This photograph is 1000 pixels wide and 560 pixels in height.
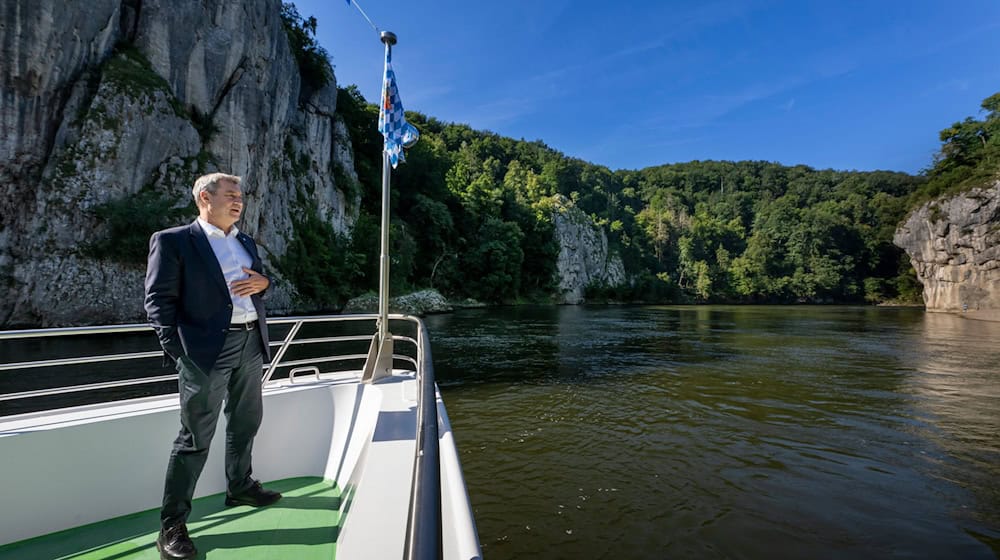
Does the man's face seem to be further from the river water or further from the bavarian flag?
the river water

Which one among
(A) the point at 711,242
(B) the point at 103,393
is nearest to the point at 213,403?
(B) the point at 103,393

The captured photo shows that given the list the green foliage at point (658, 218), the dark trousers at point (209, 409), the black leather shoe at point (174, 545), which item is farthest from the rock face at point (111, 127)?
the black leather shoe at point (174, 545)

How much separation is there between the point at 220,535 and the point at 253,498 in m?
0.27

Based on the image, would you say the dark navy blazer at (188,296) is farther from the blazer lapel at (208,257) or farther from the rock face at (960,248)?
the rock face at (960,248)

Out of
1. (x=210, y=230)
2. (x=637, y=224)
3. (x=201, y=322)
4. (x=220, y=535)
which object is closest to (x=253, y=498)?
(x=220, y=535)

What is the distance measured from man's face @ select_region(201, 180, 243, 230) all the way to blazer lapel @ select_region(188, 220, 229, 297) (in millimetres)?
117

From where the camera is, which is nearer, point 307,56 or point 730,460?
point 730,460

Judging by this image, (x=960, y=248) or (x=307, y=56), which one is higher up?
(x=307, y=56)

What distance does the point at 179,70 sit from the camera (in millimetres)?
Answer: 23094

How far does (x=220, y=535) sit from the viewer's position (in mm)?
2180

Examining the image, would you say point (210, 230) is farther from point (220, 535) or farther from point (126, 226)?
point (126, 226)

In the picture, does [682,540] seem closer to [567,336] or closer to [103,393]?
[103,393]

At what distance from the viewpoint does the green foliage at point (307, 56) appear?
33.8 metres

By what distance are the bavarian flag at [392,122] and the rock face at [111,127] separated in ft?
72.4
